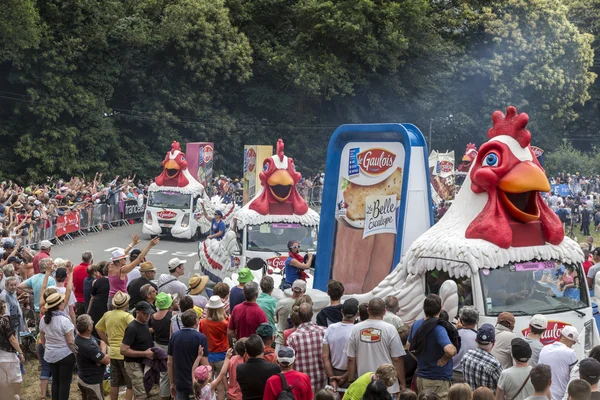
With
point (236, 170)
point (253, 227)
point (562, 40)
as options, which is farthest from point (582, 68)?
point (253, 227)

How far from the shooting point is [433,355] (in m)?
8.23

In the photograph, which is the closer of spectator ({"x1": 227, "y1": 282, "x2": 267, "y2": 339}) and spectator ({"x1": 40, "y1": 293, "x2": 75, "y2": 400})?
spectator ({"x1": 227, "y1": 282, "x2": 267, "y2": 339})

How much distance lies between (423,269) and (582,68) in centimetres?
4221

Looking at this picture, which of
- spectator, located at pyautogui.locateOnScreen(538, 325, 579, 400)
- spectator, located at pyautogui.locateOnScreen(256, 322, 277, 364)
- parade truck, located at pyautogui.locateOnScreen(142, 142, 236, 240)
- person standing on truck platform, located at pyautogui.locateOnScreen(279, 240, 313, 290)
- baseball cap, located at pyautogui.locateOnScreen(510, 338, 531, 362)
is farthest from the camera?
parade truck, located at pyautogui.locateOnScreen(142, 142, 236, 240)

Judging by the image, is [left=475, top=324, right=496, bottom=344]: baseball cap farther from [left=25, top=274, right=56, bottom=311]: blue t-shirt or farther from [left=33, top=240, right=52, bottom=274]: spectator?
[left=33, top=240, right=52, bottom=274]: spectator

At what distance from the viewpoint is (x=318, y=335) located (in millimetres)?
8750

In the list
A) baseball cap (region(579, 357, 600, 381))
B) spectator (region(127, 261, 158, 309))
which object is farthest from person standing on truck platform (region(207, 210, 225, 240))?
baseball cap (region(579, 357, 600, 381))

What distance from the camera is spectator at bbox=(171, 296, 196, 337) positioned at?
940 centimetres

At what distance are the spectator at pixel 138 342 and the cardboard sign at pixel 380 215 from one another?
12.9ft

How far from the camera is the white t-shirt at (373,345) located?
27.1 ft

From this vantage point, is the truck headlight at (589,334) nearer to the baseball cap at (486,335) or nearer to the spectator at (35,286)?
the baseball cap at (486,335)

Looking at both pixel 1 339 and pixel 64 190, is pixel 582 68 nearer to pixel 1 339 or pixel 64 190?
pixel 64 190

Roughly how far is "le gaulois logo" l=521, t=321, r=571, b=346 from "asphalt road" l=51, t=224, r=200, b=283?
505 inches

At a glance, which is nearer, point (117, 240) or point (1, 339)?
point (1, 339)
